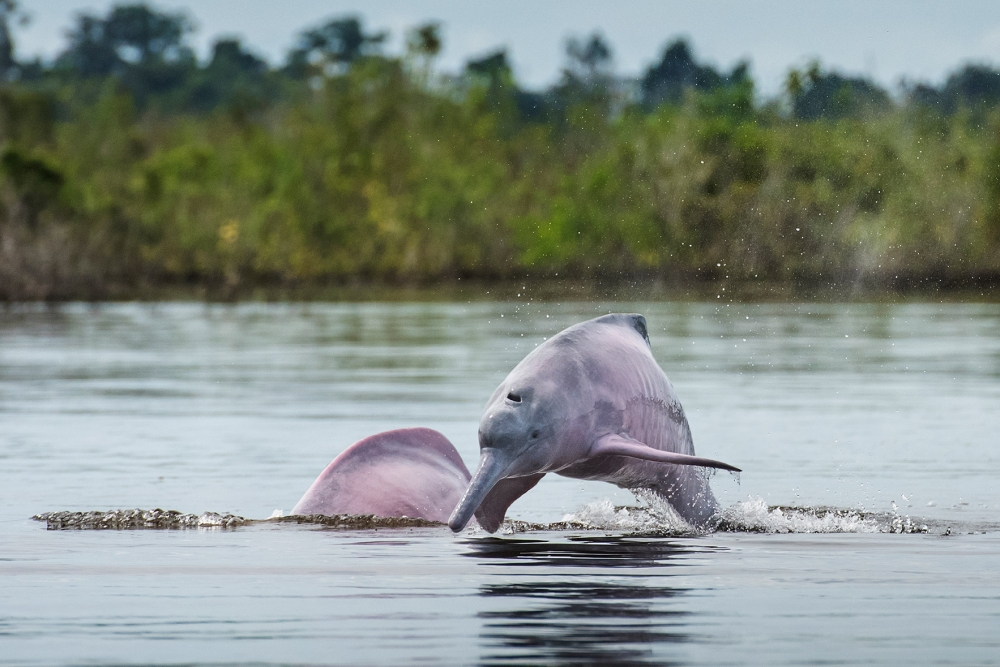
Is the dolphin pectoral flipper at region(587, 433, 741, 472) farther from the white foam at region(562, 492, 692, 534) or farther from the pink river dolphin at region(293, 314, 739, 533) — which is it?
the white foam at region(562, 492, 692, 534)

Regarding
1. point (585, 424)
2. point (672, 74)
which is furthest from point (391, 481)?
point (672, 74)

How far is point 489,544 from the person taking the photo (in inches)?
437

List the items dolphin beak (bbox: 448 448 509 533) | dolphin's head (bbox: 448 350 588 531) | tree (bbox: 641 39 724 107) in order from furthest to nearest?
tree (bbox: 641 39 724 107) < dolphin's head (bbox: 448 350 588 531) < dolphin beak (bbox: 448 448 509 533)

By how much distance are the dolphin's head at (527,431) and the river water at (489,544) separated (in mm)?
462

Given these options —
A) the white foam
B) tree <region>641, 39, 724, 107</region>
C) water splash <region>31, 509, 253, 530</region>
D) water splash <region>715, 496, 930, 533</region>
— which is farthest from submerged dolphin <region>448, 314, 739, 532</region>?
tree <region>641, 39, 724, 107</region>

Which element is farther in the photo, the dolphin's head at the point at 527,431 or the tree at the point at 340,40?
the tree at the point at 340,40

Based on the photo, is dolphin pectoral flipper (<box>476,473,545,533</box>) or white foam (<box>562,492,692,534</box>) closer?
dolphin pectoral flipper (<box>476,473,545,533</box>)

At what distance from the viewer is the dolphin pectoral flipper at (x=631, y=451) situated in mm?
10258

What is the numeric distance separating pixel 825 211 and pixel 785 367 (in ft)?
198

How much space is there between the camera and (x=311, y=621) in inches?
336

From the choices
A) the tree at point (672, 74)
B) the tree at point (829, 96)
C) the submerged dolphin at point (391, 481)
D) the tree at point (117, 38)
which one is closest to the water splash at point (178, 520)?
the submerged dolphin at point (391, 481)

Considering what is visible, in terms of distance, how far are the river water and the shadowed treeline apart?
146ft

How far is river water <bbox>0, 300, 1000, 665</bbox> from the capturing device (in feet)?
26.5

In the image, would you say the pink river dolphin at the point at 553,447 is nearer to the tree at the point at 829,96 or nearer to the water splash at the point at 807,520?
the water splash at the point at 807,520
